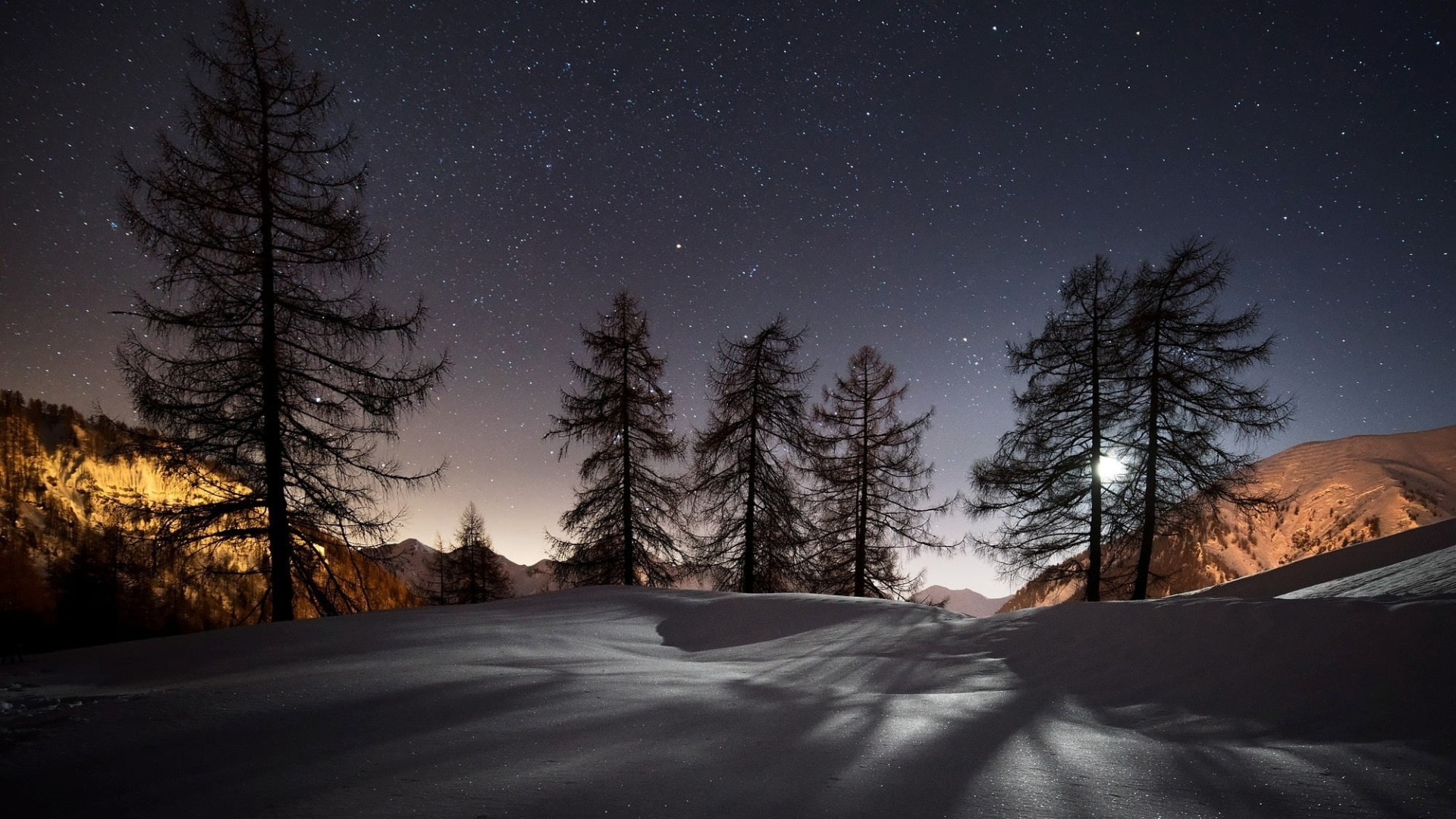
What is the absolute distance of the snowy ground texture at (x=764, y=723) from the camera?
6.36 feet

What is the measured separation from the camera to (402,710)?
282cm

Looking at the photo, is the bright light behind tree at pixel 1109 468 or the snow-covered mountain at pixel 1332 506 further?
the snow-covered mountain at pixel 1332 506

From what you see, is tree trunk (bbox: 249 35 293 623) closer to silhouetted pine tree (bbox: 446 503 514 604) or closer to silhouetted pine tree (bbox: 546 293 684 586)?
silhouetted pine tree (bbox: 546 293 684 586)

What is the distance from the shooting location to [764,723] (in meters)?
2.83

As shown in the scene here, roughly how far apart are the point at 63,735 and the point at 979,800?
4.05m

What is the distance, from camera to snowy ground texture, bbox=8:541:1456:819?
1.94 m

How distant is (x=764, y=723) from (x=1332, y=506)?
177 ft

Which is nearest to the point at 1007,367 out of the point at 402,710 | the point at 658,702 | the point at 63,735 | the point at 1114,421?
the point at 1114,421

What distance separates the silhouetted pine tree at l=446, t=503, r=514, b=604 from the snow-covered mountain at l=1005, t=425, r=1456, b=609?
30164 millimetres

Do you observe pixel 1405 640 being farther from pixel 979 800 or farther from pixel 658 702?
pixel 658 702

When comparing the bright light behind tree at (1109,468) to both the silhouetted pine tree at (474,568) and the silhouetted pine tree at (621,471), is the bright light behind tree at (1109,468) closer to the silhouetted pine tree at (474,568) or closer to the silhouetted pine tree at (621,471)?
the silhouetted pine tree at (621,471)

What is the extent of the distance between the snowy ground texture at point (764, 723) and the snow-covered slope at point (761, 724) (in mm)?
17

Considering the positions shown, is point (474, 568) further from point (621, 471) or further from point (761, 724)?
point (761, 724)

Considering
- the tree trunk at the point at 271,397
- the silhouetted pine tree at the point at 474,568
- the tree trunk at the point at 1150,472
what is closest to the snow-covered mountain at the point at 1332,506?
the tree trunk at the point at 1150,472
